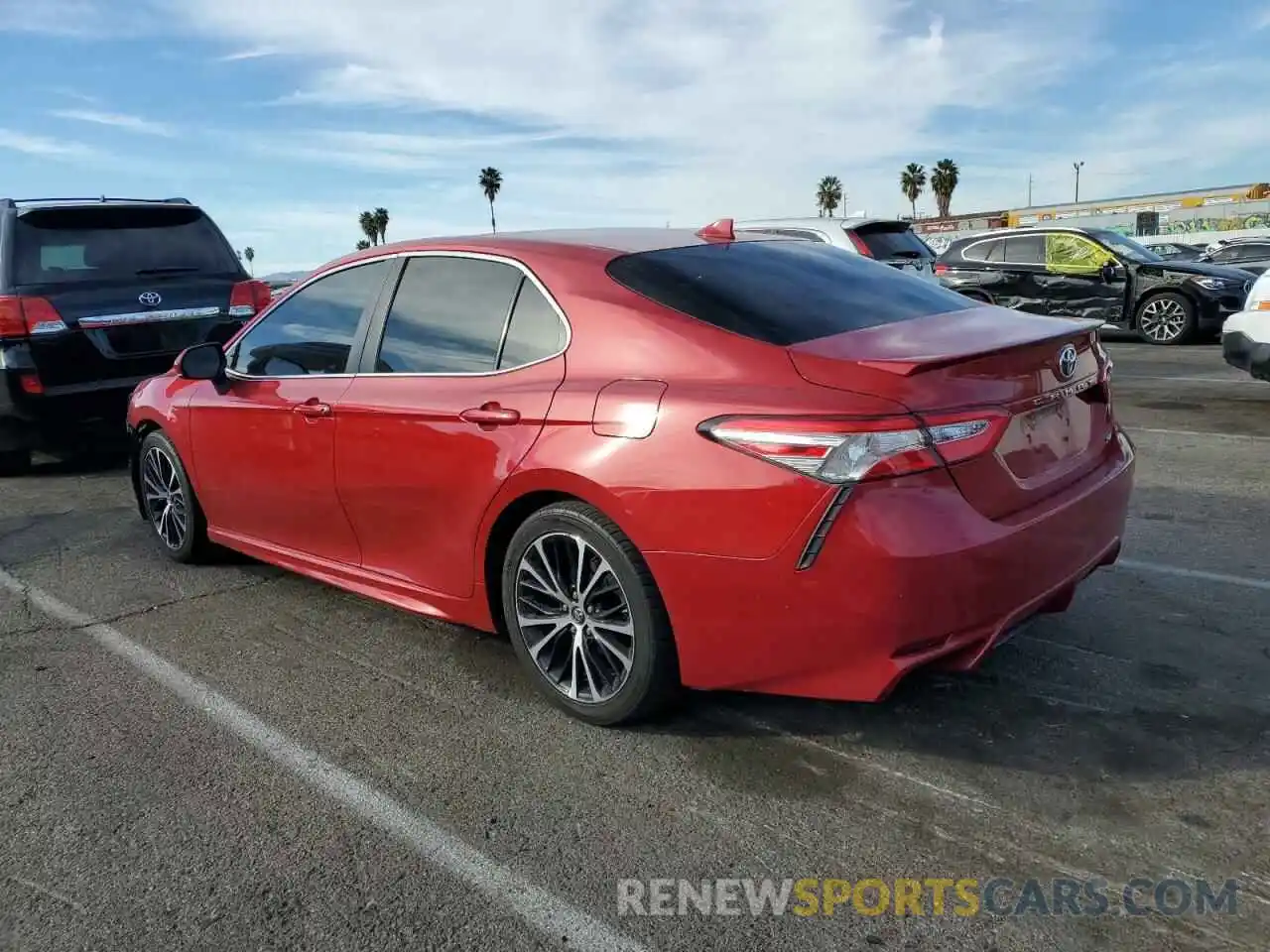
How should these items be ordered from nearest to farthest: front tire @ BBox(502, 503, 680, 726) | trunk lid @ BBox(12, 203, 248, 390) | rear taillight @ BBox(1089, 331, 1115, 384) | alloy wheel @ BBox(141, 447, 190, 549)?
front tire @ BBox(502, 503, 680, 726)
rear taillight @ BBox(1089, 331, 1115, 384)
alloy wheel @ BBox(141, 447, 190, 549)
trunk lid @ BBox(12, 203, 248, 390)

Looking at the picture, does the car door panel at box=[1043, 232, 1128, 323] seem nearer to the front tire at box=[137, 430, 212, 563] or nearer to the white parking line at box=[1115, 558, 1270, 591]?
the white parking line at box=[1115, 558, 1270, 591]

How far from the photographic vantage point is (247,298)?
798 centimetres

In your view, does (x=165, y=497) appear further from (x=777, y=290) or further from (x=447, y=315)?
(x=777, y=290)

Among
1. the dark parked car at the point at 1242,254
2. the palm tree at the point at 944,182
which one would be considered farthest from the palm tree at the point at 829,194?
the dark parked car at the point at 1242,254

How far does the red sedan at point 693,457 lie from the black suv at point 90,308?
379 centimetres

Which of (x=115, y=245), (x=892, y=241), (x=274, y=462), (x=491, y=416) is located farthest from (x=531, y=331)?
(x=892, y=241)

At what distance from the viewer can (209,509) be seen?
4.95 meters

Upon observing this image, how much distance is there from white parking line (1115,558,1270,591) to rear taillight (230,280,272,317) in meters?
6.16

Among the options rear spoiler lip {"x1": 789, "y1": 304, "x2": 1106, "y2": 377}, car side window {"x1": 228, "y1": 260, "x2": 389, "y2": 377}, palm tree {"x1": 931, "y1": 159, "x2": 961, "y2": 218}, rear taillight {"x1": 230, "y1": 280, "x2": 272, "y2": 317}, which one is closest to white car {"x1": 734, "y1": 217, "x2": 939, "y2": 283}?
rear taillight {"x1": 230, "y1": 280, "x2": 272, "y2": 317}

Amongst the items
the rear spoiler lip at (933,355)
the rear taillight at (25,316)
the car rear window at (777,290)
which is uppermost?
the rear taillight at (25,316)

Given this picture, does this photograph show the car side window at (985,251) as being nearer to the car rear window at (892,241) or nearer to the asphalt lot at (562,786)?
the car rear window at (892,241)

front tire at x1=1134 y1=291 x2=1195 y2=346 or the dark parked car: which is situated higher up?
the dark parked car

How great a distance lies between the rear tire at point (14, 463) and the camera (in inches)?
310

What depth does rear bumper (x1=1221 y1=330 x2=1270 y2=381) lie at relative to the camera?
7.75 m
